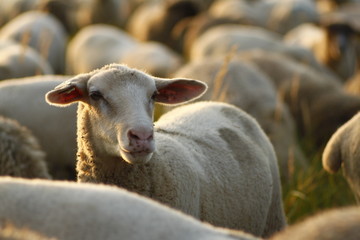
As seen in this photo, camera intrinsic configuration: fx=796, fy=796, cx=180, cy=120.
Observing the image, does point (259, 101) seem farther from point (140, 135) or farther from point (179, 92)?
point (140, 135)

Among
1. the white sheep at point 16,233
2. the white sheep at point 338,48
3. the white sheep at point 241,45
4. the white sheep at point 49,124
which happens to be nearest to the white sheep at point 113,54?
the white sheep at point 241,45

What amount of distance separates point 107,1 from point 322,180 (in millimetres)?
10857

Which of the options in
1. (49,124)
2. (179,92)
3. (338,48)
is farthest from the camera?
(338,48)

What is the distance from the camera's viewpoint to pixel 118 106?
400cm

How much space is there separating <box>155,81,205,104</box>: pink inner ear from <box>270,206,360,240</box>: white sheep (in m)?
1.85

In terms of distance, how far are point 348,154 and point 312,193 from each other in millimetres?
1323

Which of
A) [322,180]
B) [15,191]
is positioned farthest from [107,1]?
[15,191]

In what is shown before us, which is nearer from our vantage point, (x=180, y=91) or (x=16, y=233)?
(x=16, y=233)

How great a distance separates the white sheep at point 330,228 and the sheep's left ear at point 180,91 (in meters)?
1.84

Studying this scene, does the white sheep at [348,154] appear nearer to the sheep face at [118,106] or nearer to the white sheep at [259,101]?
the sheep face at [118,106]

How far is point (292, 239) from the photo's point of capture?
8.62 feet

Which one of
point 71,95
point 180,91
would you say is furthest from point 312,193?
point 71,95

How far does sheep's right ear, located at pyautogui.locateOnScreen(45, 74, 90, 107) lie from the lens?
4.20 metres

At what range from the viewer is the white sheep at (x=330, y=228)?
253 centimetres
